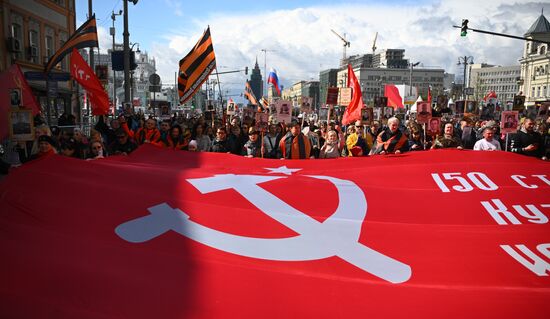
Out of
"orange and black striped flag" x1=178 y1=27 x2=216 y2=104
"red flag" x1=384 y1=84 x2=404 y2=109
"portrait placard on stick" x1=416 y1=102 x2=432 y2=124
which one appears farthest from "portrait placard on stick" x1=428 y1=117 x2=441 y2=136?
"red flag" x1=384 y1=84 x2=404 y2=109

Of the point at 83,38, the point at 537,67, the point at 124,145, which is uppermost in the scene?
the point at 537,67

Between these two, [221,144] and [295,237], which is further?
[221,144]

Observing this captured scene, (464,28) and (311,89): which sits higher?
(311,89)

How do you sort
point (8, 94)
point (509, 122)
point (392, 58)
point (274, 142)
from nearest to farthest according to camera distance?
point (274, 142) → point (8, 94) → point (509, 122) → point (392, 58)

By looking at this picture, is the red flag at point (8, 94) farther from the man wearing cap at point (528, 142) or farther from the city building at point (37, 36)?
the city building at point (37, 36)

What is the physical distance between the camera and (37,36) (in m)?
30.0

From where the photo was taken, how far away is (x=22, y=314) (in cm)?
314

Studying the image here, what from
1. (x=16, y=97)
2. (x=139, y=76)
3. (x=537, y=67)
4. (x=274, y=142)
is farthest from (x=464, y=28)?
(x=139, y=76)

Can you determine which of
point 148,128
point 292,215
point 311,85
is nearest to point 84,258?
point 292,215

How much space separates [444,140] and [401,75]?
151 m

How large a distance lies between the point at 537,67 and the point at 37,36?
115068mm

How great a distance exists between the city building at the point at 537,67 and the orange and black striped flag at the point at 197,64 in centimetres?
10861

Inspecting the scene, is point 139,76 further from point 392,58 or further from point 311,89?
point 392,58

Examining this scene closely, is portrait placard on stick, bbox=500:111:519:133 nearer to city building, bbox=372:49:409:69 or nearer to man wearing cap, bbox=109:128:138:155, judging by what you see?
man wearing cap, bbox=109:128:138:155
